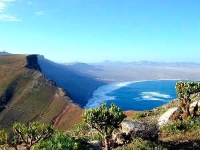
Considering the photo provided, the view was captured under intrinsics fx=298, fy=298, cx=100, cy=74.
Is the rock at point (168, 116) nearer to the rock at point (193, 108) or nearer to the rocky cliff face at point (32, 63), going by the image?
the rock at point (193, 108)

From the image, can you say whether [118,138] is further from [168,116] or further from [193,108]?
[193,108]

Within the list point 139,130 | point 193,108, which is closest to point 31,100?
point 193,108

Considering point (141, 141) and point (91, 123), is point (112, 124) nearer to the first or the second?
point (91, 123)

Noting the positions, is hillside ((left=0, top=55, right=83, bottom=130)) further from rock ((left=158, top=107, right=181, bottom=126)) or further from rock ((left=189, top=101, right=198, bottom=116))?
rock ((left=189, top=101, right=198, bottom=116))

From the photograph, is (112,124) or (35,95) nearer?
(112,124)


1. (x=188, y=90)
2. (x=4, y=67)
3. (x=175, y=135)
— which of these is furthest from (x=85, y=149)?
(x=4, y=67)
